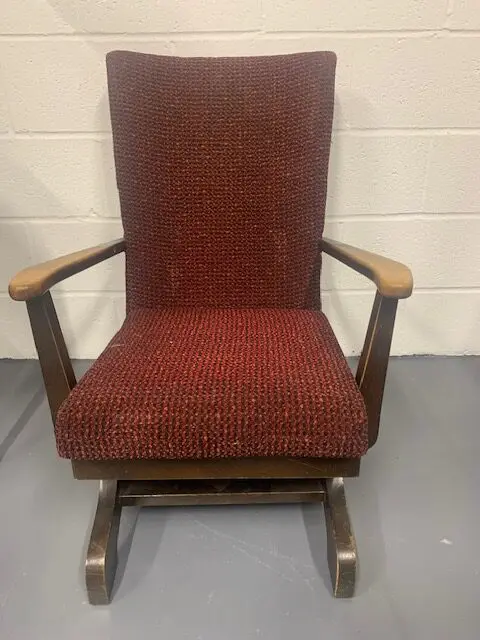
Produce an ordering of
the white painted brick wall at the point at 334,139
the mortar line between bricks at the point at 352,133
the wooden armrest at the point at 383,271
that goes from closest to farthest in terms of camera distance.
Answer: the wooden armrest at the point at 383,271 → the white painted brick wall at the point at 334,139 → the mortar line between bricks at the point at 352,133

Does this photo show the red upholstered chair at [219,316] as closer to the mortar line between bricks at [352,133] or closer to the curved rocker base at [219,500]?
the curved rocker base at [219,500]

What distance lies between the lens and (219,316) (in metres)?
1.08

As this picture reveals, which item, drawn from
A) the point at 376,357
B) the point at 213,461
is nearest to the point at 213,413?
the point at 213,461

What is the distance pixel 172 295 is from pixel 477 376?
3.11ft

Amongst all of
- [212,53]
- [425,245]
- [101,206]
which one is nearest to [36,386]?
[101,206]

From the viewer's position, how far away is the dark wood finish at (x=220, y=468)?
819 mm

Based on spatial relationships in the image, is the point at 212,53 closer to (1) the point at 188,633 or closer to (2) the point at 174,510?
(2) the point at 174,510

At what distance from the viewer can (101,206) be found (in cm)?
140

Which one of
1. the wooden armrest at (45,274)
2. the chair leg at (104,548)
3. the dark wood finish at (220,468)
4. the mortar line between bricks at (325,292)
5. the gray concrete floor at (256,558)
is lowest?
the gray concrete floor at (256,558)

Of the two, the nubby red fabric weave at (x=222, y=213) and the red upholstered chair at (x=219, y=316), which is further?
the nubby red fabric weave at (x=222, y=213)

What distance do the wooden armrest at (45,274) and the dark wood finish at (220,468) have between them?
28cm

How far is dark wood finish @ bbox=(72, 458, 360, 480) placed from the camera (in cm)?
82

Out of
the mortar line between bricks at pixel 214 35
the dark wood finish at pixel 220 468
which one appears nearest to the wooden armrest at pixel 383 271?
the dark wood finish at pixel 220 468

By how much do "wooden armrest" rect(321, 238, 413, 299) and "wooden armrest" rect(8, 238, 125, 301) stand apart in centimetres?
49
